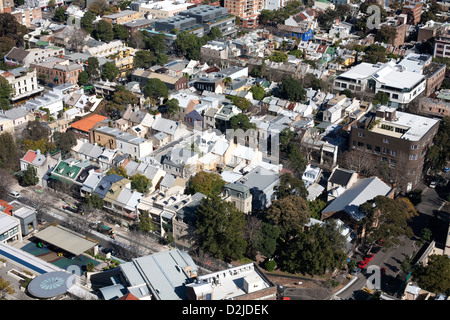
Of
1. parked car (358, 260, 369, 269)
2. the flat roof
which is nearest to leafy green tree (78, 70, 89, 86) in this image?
the flat roof

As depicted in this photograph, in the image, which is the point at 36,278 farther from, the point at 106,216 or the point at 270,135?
the point at 270,135

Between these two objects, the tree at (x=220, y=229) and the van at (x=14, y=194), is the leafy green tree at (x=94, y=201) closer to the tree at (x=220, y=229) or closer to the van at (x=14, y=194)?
the van at (x=14, y=194)

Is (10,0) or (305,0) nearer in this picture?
(10,0)

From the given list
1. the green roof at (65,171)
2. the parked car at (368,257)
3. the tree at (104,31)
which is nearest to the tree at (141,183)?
the green roof at (65,171)

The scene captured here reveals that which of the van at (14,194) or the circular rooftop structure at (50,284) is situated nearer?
the circular rooftop structure at (50,284)

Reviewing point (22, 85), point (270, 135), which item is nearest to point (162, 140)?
point (270, 135)

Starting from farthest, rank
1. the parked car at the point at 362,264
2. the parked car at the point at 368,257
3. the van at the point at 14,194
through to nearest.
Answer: the van at the point at 14,194
the parked car at the point at 368,257
the parked car at the point at 362,264
